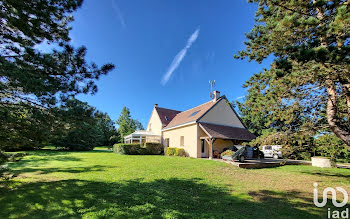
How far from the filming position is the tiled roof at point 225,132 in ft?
50.8

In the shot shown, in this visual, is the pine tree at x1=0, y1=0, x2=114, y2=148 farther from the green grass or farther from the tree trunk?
the tree trunk

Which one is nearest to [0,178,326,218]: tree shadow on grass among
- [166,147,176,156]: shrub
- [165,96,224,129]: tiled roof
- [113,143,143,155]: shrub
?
[165,96,224,129]: tiled roof

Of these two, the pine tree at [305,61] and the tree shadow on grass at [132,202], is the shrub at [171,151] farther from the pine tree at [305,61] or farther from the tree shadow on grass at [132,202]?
the tree shadow on grass at [132,202]

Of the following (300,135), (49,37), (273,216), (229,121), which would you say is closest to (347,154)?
(229,121)

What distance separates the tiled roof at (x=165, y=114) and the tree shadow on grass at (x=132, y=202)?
1862 centimetres

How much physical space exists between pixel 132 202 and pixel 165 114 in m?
22.1

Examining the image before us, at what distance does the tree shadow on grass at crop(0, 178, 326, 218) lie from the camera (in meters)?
3.63

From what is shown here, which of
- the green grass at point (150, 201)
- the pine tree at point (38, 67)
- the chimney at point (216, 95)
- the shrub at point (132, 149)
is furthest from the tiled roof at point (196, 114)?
the pine tree at point (38, 67)

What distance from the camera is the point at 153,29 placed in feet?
50.1

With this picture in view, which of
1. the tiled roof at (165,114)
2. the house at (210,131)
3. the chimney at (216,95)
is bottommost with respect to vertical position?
the house at (210,131)

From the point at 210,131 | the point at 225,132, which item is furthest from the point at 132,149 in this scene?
the point at 225,132

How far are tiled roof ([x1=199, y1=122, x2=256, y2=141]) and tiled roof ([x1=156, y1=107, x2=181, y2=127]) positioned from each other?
9163 millimetres

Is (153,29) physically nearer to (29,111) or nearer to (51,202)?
(29,111)

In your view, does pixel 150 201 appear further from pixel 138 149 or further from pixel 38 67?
pixel 138 149
